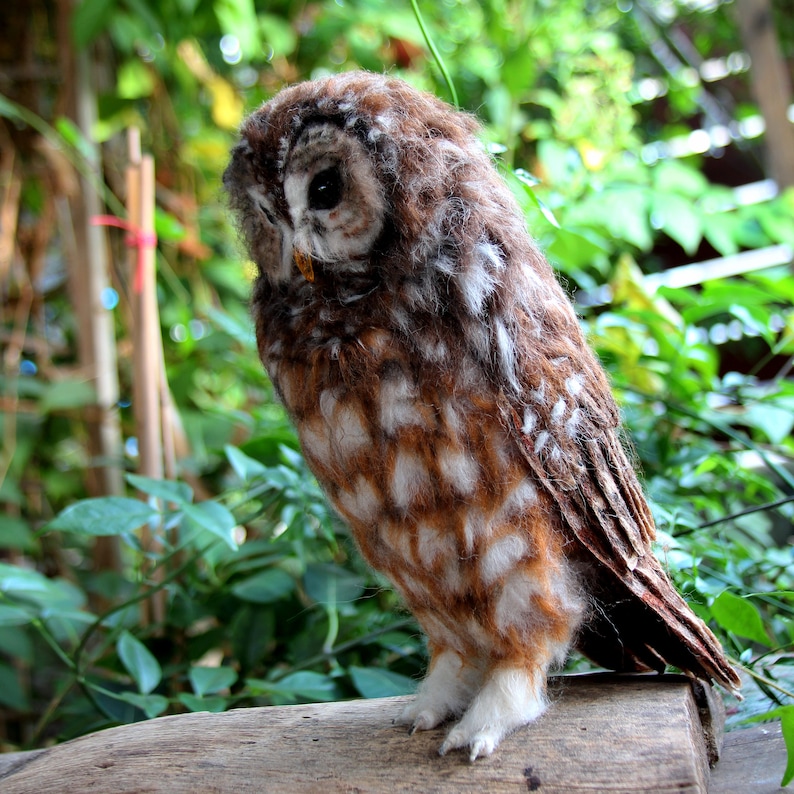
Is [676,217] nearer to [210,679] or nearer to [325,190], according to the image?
[325,190]

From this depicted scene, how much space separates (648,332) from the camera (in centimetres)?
134

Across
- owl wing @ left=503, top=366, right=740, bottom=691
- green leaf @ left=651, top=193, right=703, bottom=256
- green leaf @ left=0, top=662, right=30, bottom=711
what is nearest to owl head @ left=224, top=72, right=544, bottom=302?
owl wing @ left=503, top=366, right=740, bottom=691

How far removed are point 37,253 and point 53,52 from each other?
594 mm

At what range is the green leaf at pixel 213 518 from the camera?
36.8 inches

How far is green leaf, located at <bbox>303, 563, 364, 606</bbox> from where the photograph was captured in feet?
3.56

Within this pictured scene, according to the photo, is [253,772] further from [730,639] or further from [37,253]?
[37,253]

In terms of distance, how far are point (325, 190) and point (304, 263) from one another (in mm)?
73

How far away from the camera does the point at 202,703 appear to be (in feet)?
3.12

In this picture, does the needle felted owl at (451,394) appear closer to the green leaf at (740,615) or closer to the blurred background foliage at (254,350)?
the green leaf at (740,615)

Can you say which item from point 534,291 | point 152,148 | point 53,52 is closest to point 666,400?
point 534,291

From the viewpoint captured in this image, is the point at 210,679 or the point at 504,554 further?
the point at 210,679

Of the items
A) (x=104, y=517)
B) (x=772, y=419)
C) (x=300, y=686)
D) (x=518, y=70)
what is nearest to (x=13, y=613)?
(x=104, y=517)

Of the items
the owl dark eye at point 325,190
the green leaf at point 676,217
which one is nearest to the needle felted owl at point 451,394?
the owl dark eye at point 325,190

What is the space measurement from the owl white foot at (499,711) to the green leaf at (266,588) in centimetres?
43
